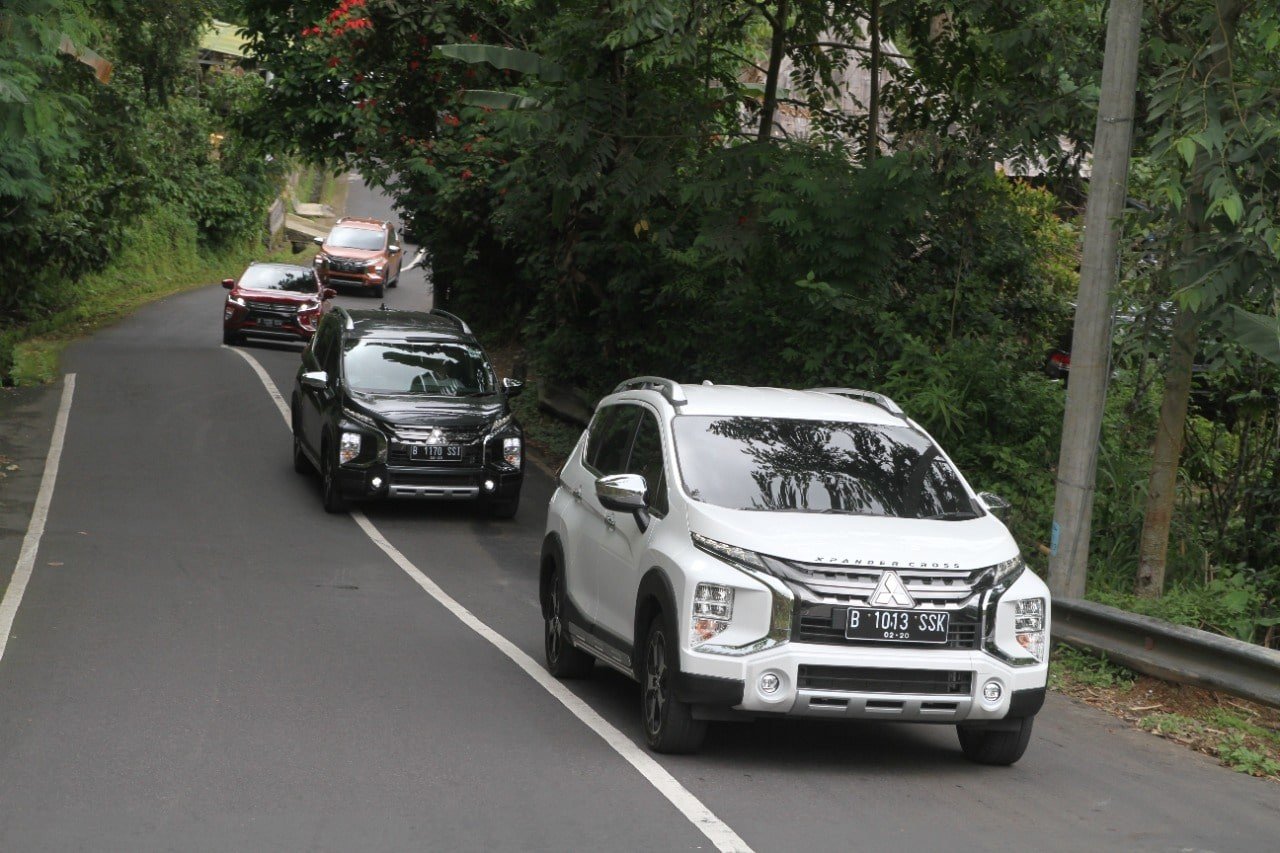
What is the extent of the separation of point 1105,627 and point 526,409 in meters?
15.0

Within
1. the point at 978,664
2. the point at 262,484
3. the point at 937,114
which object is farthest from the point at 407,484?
the point at 978,664

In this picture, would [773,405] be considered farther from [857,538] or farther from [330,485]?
[330,485]

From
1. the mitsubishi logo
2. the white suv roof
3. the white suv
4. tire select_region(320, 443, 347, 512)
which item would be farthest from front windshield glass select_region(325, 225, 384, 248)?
the mitsubishi logo

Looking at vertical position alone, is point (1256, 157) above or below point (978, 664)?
above

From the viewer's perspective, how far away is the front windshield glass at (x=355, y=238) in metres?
47.7

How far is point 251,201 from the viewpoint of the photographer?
57.0m

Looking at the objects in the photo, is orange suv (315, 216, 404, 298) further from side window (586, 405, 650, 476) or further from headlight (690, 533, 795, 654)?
headlight (690, 533, 795, 654)

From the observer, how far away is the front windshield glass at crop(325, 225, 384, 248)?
4766cm

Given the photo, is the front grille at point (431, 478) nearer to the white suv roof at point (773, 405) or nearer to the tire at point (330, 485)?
the tire at point (330, 485)

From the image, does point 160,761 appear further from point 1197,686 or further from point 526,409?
point 526,409

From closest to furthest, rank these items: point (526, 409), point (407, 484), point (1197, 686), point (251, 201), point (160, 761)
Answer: point (160, 761)
point (1197, 686)
point (407, 484)
point (526, 409)
point (251, 201)

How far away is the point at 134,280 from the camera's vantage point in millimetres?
46156

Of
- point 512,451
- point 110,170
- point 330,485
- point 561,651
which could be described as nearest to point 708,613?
point 561,651

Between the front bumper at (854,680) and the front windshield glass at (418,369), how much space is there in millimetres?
9941
